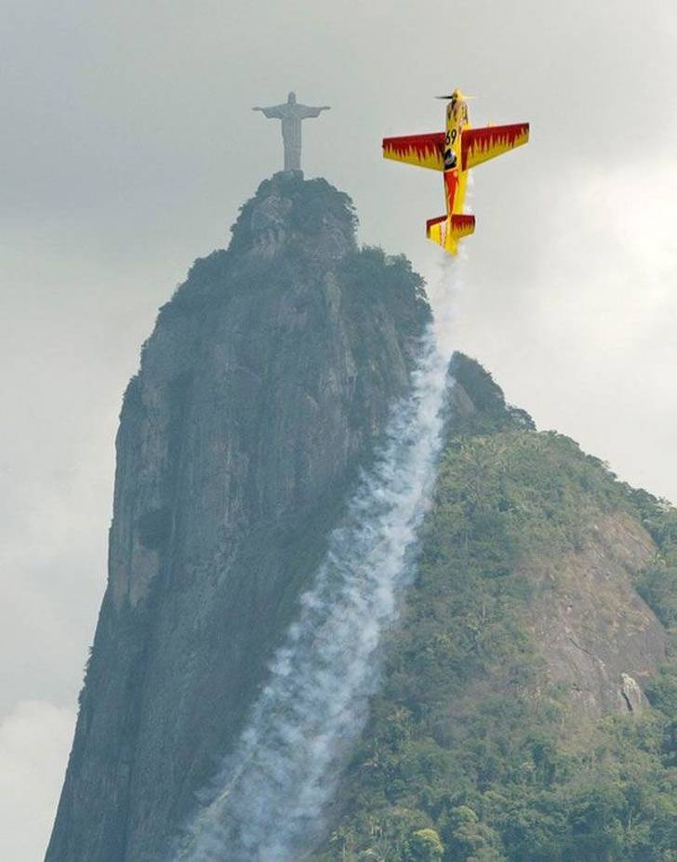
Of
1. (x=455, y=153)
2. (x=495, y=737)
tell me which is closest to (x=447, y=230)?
(x=455, y=153)

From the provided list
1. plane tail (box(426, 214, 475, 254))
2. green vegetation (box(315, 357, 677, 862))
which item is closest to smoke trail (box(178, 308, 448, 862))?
green vegetation (box(315, 357, 677, 862))

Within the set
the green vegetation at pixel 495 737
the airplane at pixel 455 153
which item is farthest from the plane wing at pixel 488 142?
the green vegetation at pixel 495 737

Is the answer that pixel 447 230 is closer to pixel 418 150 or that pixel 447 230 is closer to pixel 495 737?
pixel 418 150

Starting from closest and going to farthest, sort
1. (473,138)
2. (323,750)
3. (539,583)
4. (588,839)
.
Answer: (473,138), (588,839), (323,750), (539,583)

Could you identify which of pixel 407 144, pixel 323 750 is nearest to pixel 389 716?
pixel 323 750

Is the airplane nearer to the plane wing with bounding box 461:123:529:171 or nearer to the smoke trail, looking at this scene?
the plane wing with bounding box 461:123:529:171

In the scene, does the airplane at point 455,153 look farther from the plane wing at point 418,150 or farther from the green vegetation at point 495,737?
the green vegetation at point 495,737

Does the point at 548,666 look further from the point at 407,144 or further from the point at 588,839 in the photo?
the point at 407,144

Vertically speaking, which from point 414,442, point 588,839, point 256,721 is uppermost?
point 414,442
